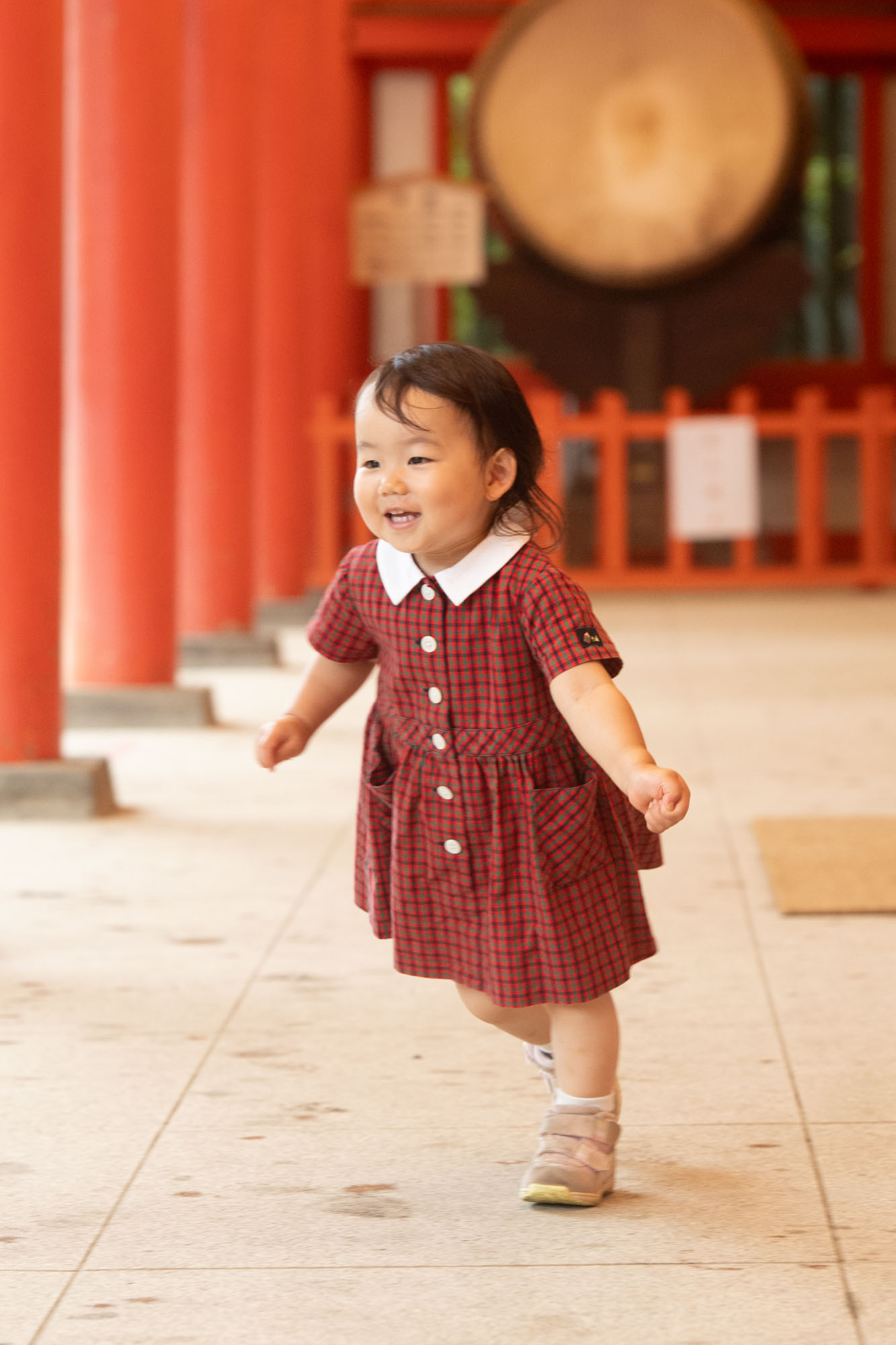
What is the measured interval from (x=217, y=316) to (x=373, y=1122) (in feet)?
15.2

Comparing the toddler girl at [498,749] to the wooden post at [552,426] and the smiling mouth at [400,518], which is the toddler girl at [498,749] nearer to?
the smiling mouth at [400,518]

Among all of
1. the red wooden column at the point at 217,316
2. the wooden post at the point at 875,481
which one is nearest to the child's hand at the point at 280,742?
the red wooden column at the point at 217,316

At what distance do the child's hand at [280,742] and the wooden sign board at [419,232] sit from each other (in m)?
7.44

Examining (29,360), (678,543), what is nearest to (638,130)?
(678,543)

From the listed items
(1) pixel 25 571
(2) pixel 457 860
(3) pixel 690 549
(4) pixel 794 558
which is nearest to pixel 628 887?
(2) pixel 457 860

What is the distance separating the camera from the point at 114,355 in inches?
193

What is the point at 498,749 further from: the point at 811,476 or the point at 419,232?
the point at 419,232

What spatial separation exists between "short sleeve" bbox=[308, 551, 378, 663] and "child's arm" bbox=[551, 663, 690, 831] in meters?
0.29

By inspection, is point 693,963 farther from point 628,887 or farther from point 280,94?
point 280,94

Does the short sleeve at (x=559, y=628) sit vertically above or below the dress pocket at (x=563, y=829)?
above

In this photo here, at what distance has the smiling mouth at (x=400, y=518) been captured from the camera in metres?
1.82

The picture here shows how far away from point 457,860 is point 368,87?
30.3ft

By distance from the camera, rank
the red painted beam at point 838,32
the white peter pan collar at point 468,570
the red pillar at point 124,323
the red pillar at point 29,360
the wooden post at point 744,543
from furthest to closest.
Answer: the red painted beam at point 838,32
the wooden post at point 744,543
the red pillar at point 124,323
the red pillar at point 29,360
the white peter pan collar at point 468,570

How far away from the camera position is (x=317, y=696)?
204cm
